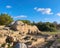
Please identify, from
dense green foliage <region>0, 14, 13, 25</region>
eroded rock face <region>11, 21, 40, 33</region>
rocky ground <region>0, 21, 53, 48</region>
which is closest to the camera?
rocky ground <region>0, 21, 53, 48</region>

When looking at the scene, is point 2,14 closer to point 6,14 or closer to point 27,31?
point 6,14

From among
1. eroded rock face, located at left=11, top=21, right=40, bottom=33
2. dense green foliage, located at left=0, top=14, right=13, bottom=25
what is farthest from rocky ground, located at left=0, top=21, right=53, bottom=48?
dense green foliage, located at left=0, top=14, right=13, bottom=25

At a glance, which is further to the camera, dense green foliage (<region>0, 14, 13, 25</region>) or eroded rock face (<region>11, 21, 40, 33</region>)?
dense green foliage (<region>0, 14, 13, 25</region>)

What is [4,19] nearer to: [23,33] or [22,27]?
[22,27]

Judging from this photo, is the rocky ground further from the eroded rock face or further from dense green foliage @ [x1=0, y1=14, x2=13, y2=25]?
dense green foliage @ [x1=0, y1=14, x2=13, y2=25]

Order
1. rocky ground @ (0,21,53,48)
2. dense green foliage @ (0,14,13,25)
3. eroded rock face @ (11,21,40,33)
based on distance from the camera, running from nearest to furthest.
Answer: rocky ground @ (0,21,53,48), eroded rock face @ (11,21,40,33), dense green foliage @ (0,14,13,25)

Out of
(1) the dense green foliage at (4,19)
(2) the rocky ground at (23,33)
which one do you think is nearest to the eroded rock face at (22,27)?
(2) the rocky ground at (23,33)

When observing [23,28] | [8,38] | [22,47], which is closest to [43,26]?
[23,28]

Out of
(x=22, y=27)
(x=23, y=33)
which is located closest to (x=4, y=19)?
(x=22, y=27)

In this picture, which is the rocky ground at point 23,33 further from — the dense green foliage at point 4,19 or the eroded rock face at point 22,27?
the dense green foliage at point 4,19

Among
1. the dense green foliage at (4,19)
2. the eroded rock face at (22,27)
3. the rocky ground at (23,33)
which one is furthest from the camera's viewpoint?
the dense green foliage at (4,19)

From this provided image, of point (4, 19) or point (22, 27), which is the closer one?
point (22, 27)

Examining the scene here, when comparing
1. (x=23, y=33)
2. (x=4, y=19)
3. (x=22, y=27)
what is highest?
(x=4, y=19)

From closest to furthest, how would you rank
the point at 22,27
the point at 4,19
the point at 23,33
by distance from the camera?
the point at 23,33 → the point at 22,27 → the point at 4,19
